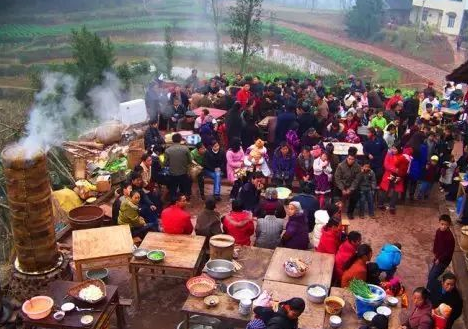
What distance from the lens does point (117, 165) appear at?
11359 mm

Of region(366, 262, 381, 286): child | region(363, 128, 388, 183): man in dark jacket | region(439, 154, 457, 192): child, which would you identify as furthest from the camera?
region(439, 154, 457, 192): child

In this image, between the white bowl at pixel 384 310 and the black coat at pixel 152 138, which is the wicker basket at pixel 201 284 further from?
the black coat at pixel 152 138

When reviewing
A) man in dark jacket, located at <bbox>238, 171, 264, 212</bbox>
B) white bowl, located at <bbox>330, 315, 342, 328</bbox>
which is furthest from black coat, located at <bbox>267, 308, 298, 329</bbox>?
man in dark jacket, located at <bbox>238, 171, 264, 212</bbox>

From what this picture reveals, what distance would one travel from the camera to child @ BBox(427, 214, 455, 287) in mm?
6980

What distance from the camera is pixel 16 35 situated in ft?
122

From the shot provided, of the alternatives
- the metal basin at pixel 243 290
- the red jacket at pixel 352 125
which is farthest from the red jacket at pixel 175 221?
the red jacket at pixel 352 125

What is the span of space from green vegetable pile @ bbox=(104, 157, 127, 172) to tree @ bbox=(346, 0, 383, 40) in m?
34.3

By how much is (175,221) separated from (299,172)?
3.92 m

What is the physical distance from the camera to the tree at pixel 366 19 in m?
40.4

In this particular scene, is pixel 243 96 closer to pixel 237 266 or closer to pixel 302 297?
pixel 237 266

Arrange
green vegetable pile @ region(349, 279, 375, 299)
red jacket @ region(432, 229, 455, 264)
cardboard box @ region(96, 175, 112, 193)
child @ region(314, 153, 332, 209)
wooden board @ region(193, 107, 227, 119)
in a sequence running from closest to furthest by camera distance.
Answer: green vegetable pile @ region(349, 279, 375, 299) < red jacket @ region(432, 229, 455, 264) < child @ region(314, 153, 332, 209) < cardboard box @ region(96, 175, 112, 193) < wooden board @ region(193, 107, 227, 119)

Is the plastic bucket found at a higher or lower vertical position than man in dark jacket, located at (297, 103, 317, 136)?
lower

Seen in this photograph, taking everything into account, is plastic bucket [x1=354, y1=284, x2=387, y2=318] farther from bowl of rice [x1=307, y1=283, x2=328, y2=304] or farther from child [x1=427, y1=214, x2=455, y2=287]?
child [x1=427, y1=214, x2=455, y2=287]

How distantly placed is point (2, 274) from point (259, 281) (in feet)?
14.2
